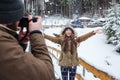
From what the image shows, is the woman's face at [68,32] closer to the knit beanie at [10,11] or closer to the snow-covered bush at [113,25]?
the knit beanie at [10,11]

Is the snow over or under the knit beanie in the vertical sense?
under

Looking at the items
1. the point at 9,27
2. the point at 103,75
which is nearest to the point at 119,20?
the point at 103,75

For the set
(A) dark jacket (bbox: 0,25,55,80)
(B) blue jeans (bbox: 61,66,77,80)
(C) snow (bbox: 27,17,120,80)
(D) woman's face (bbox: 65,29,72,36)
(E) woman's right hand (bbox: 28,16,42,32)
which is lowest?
(C) snow (bbox: 27,17,120,80)

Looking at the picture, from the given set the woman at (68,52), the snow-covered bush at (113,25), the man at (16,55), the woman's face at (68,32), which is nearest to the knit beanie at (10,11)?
the man at (16,55)

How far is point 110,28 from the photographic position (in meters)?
29.0

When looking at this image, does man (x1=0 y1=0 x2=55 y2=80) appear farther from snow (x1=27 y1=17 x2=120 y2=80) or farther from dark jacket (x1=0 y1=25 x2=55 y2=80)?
snow (x1=27 y1=17 x2=120 y2=80)

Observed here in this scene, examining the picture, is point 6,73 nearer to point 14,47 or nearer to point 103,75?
point 14,47

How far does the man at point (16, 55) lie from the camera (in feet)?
6.29

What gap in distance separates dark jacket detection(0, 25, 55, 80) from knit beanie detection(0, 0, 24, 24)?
0.05 m

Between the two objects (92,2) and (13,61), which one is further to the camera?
(92,2)

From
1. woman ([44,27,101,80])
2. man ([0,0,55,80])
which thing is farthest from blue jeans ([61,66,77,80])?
man ([0,0,55,80])

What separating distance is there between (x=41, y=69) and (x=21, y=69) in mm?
140

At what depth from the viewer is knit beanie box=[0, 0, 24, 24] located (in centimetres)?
200

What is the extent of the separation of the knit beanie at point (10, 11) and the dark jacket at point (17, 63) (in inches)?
2.0
